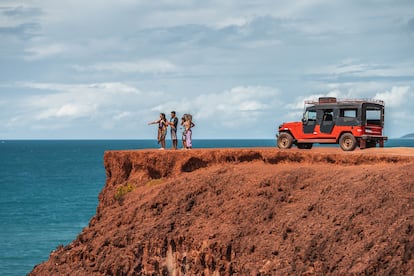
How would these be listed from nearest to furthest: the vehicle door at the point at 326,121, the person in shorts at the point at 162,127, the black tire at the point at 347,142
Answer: the black tire at the point at 347,142
the vehicle door at the point at 326,121
the person in shorts at the point at 162,127

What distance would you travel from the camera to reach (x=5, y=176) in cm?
11312

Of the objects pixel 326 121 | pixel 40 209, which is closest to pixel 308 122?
pixel 326 121

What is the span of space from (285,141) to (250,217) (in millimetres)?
9329

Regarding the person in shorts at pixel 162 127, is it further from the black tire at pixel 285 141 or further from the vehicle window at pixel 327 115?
the vehicle window at pixel 327 115

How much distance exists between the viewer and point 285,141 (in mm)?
31203

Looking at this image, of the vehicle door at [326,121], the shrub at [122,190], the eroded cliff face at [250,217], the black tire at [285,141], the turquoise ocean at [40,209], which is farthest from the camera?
the turquoise ocean at [40,209]

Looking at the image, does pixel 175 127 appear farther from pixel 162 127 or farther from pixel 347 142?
pixel 347 142

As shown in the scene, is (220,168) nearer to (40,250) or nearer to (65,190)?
(40,250)

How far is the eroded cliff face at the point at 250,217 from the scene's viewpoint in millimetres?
19109

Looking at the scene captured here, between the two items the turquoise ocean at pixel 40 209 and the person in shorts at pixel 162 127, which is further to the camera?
the turquoise ocean at pixel 40 209

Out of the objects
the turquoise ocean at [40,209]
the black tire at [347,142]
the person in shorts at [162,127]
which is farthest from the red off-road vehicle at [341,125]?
the turquoise ocean at [40,209]

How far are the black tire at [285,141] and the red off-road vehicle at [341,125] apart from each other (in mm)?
268

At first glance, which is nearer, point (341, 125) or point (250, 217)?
point (250, 217)

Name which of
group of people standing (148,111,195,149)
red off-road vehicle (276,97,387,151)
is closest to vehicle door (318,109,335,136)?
red off-road vehicle (276,97,387,151)
